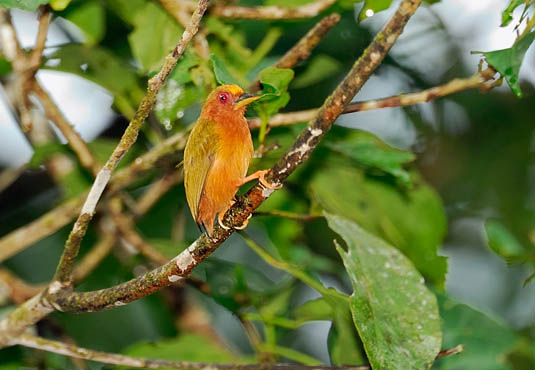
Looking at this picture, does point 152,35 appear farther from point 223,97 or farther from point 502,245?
point 502,245

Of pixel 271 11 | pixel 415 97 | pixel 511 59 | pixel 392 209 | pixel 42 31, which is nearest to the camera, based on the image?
pixel 511 59

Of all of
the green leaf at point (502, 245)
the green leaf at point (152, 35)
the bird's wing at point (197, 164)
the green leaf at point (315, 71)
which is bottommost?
the green leaf at point (502, 245)

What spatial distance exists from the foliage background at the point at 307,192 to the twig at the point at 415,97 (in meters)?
0.12

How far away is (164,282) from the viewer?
1615 mm

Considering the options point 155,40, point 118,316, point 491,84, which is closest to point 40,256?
point 118,316

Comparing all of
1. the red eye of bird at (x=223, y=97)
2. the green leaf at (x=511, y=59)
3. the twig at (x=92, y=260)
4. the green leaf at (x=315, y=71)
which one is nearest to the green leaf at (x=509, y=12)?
the green leaf at (x=511, y=59)

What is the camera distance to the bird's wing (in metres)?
1.90

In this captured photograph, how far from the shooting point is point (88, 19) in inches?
95.0

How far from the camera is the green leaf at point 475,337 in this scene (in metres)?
2.37

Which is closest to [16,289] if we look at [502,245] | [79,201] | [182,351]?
[79,201]

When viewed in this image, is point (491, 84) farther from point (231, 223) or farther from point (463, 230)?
point (463, 230)

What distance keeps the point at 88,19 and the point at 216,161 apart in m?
0.85

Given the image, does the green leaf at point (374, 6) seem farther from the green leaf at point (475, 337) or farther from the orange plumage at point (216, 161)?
the green leaf at point (475, 337)

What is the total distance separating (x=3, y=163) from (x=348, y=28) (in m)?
2.05
